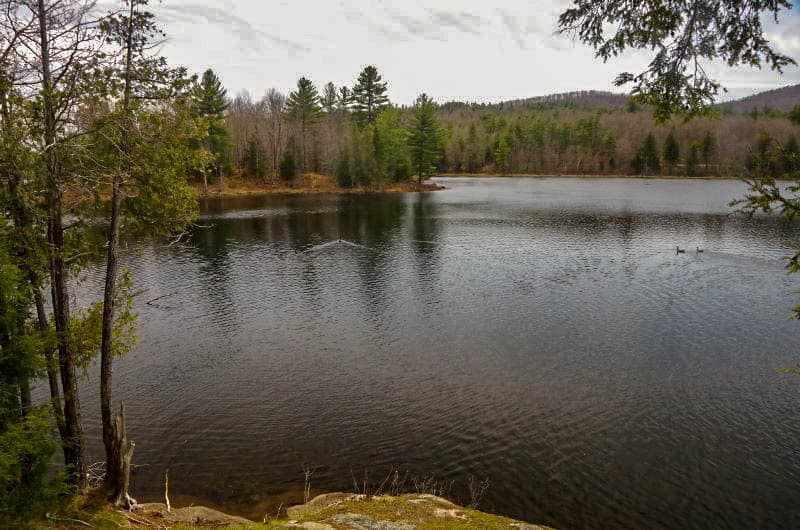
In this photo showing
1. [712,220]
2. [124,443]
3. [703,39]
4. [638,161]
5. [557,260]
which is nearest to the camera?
[703,39]

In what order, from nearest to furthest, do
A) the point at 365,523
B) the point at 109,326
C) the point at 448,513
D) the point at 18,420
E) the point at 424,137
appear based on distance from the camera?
the point at 18,420
the point at 365,523
the point at 448,513
the point at 109,326
the point at 424,137

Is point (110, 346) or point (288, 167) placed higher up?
point (288, 167)

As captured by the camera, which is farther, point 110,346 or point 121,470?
point 110,346

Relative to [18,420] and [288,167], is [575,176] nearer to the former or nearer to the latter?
[288,167]

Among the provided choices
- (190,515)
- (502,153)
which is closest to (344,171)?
(502,153)

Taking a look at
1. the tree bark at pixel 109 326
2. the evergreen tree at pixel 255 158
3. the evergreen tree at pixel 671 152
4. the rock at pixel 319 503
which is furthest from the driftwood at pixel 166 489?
the evergreen tree at pixel 671 152

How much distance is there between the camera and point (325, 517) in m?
11.3

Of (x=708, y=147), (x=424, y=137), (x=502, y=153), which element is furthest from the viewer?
(x=502, y=153)

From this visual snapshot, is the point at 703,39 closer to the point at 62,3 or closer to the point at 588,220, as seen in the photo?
the point at 62,3

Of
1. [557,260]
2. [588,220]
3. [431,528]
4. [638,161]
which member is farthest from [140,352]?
[638,161]

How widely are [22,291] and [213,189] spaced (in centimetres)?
8608

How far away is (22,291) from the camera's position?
10.9m

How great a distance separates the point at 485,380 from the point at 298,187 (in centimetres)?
8444

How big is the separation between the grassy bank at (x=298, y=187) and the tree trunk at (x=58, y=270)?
8106 cm
